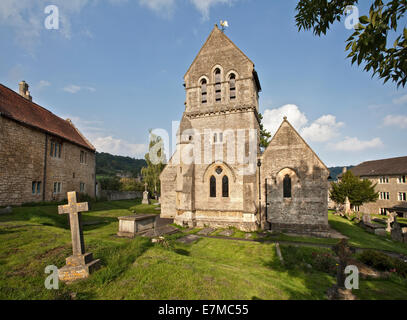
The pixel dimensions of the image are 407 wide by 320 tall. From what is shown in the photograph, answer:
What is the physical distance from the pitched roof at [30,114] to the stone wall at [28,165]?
1.84ft

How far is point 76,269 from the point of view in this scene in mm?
5984

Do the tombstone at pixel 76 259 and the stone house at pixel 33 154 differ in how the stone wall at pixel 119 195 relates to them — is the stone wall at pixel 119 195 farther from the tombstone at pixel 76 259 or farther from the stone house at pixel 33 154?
the tombstone at pixel 76 259

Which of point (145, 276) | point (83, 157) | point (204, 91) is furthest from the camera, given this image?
point (83, 157)

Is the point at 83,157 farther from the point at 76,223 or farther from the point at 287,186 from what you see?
the point at 287,186

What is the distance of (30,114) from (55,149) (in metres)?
4.10

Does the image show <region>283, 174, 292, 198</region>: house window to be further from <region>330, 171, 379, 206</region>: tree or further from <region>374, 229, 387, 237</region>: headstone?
<region>330, 171, 379, 206</region>: tree

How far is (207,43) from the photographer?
64.0 feet

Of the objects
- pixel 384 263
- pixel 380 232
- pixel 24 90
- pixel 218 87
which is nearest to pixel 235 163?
pixel 218 87

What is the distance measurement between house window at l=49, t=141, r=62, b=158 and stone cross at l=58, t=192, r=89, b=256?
61.5 feet

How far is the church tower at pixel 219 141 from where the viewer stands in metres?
17.3

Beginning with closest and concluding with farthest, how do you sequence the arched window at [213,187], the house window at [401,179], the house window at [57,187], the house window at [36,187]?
the arched window at [213,187], the house window at [36,187], the house window at [57,187], the house window at [401,179]

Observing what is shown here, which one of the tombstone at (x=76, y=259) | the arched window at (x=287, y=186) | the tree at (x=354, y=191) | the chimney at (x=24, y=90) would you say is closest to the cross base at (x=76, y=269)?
the tombstone at (x=76, y=259)

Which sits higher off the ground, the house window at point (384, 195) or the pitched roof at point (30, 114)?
the pitched roof at point (30, 114)
